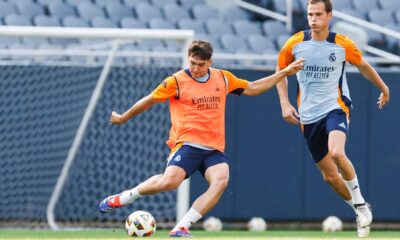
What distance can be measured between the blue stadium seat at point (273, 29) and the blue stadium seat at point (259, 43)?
510mm

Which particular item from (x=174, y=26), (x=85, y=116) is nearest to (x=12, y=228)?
(x=85, y=116)

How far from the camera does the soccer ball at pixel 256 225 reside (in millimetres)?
11945

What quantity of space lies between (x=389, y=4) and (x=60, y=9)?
5404mm

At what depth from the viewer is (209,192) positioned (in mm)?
8805

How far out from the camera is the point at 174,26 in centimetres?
1498

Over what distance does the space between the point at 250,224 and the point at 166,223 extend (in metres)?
0.94

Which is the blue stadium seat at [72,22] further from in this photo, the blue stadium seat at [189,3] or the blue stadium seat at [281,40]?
the blue stadium seat at [281,40]

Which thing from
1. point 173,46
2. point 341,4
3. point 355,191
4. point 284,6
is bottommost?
point 355,191

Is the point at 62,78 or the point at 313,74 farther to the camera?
the point at 62,78

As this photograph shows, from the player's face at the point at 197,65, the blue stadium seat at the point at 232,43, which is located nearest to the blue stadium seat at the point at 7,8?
the blue stadium seat at the point at 232,43

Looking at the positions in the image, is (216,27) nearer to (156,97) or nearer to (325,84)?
(325,84)

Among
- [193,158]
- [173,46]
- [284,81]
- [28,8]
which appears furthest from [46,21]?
[193,158]

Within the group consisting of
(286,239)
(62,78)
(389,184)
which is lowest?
(286,239)

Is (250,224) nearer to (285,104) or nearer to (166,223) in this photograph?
(166,223)
